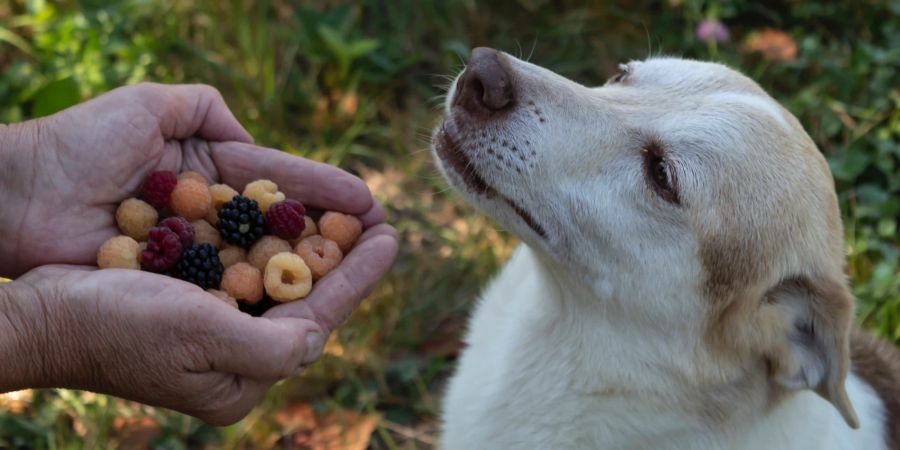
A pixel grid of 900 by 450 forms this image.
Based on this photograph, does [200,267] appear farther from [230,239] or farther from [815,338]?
[815,338]

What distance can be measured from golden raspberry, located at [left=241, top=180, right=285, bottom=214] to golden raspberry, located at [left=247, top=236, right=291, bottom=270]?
107 mm

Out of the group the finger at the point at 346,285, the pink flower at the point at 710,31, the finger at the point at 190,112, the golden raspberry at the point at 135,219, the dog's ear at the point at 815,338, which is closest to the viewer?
the dog's ear at the point at 815,338

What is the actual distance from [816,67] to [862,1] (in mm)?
600

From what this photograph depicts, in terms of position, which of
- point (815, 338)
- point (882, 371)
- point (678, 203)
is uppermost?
point (678, 203)

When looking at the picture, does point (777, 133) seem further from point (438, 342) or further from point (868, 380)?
point (438, 342)

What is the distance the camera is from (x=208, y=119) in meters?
3.14

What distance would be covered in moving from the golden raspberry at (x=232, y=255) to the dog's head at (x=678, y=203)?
0.69 metres

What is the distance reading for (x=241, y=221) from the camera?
2816mm

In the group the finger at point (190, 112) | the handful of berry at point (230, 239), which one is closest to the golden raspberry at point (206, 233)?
the handful of berry at point (230, 239)

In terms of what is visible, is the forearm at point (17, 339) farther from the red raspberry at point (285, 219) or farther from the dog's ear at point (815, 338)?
the dog's ear at point (815, 338)

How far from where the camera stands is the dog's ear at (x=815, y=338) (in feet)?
8.12

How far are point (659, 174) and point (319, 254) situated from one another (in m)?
1.05

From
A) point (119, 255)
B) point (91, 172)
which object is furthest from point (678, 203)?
point (91, 172)

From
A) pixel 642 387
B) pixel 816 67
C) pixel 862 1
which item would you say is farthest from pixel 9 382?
pixel 862 1
